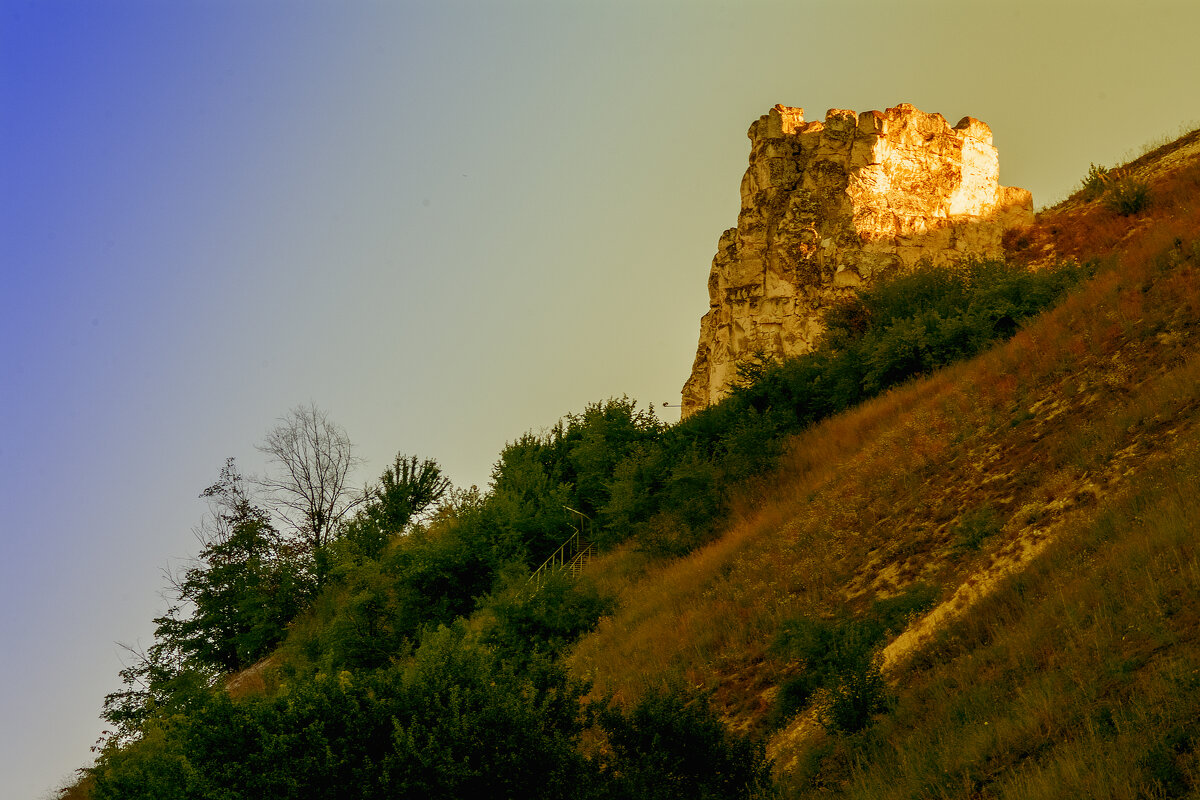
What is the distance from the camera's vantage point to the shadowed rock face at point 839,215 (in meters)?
39.3

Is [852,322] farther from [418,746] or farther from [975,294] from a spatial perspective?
[418,746]

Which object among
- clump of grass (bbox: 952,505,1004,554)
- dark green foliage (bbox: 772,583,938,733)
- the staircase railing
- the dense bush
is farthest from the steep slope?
the staircase railing

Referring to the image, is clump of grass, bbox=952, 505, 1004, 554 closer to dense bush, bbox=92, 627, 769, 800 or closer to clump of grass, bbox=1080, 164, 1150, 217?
dense bush, bbox=92, 627, 769, 800

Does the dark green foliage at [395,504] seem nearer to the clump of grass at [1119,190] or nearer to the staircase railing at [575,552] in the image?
the staircase railing at [575,552]

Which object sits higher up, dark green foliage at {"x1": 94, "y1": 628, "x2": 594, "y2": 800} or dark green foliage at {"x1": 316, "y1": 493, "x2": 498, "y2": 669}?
dark green foliage at {"x1": 316, "y1": 493, "x2": 498, "y2": 669}

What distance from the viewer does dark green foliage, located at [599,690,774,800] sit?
443 inches

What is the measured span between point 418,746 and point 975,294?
24766mm

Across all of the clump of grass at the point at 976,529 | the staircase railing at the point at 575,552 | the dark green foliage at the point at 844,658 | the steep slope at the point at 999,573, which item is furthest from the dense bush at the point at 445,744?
the staircase railing at the point at 575,552

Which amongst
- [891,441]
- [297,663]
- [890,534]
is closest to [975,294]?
[891,441]

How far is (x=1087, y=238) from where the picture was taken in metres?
35.1

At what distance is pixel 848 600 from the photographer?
53.9ft

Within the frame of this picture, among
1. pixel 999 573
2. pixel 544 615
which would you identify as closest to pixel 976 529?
pixel 999 573

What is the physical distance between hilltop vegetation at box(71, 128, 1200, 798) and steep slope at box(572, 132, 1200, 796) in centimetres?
5

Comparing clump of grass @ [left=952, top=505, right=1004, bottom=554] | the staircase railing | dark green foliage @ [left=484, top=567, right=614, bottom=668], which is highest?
the staircase railing
